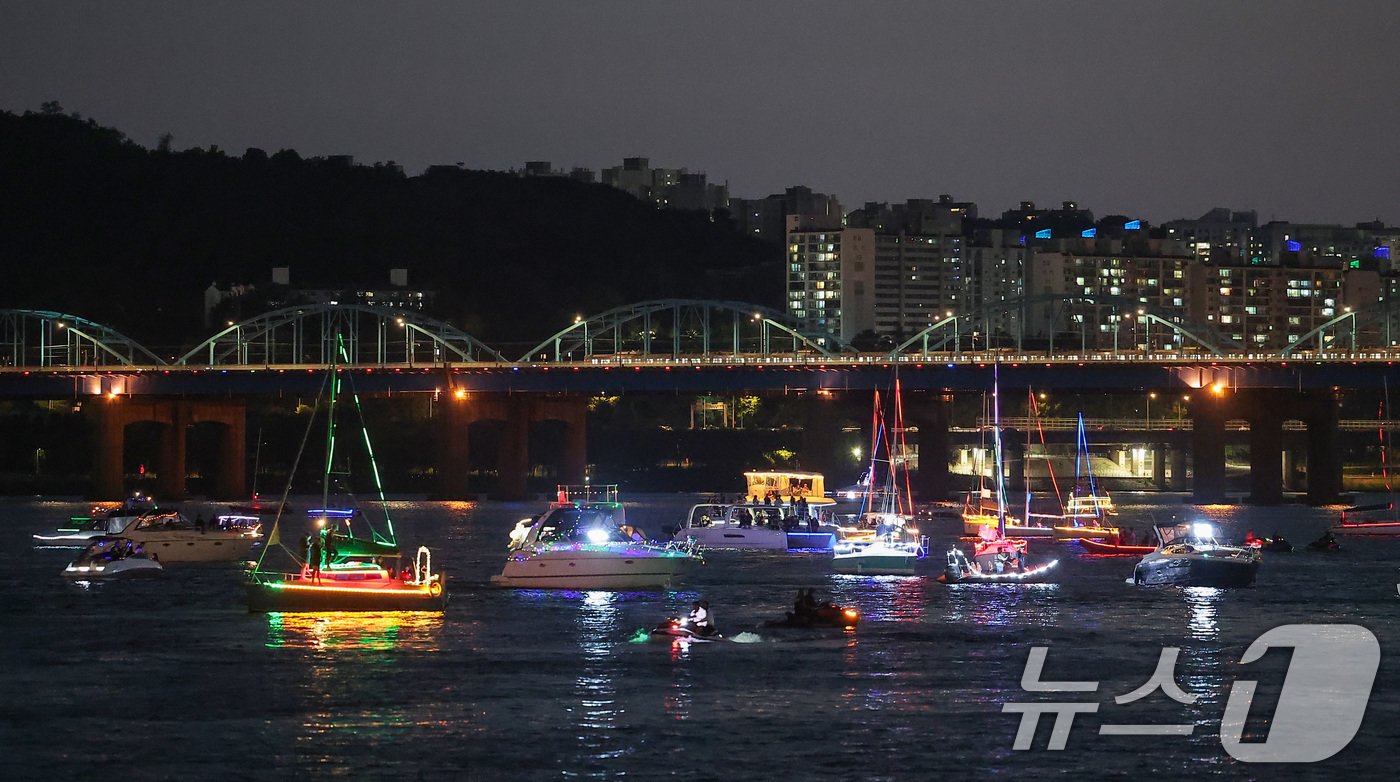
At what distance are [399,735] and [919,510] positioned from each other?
12933cm

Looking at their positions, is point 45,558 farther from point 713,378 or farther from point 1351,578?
point 713,378

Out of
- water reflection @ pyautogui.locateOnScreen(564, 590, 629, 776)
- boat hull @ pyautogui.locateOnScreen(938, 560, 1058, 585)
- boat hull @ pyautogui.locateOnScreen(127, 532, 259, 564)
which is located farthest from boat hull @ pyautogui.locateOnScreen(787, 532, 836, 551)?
water reflection @ pyautogui.locateOnScreen(564, 590, 629, 776)

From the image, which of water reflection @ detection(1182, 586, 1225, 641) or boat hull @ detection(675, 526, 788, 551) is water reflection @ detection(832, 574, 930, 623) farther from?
boat hull @ detection(675, 526, 788, 551)

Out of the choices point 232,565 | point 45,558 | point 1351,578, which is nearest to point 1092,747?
point 1351,578

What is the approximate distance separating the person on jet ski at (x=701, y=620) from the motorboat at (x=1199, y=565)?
28215 mm

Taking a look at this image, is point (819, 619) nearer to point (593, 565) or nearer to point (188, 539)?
point (593, 565)

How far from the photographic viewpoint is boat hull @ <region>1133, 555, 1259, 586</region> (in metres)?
87.4

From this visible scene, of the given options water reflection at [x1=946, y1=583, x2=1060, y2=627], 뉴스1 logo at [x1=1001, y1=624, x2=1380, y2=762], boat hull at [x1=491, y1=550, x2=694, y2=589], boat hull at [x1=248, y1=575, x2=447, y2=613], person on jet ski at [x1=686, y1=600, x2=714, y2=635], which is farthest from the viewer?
boat hull at [x1=491, y1=550, x2=694, y2=589]

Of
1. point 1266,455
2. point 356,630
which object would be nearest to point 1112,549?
point 356,630

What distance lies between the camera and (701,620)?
66375 mm

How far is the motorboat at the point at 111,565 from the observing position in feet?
301

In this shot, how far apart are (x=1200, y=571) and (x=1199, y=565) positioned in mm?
335

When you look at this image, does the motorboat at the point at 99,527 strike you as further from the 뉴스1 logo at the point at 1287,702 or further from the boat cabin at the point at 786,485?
the 뉴스1 logo at the point at 1287,702

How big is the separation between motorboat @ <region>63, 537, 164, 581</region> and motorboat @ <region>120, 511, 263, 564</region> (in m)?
3.70
